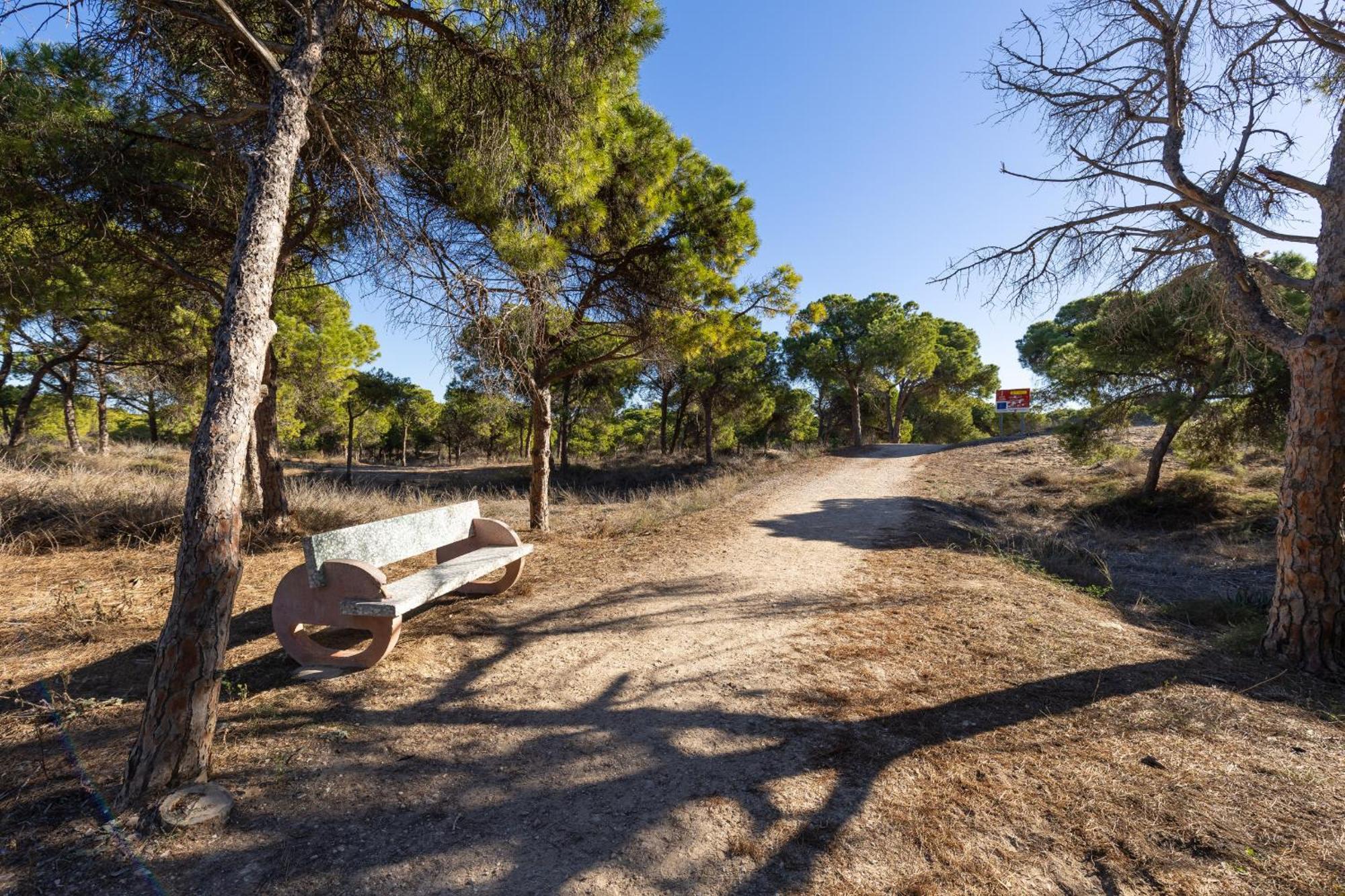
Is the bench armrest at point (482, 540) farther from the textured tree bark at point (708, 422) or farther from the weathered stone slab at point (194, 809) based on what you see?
the textured tree bark at point (708, 422)

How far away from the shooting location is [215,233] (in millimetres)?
5559

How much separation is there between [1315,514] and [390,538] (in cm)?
629

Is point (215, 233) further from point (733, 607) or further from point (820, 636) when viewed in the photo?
point (820, 636)

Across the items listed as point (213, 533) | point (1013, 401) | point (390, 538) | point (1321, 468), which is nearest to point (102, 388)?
point (390, 538)

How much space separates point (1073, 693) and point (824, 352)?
21.4m

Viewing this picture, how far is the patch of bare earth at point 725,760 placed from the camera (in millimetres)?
1813

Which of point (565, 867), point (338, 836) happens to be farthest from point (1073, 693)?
point (338, 836)

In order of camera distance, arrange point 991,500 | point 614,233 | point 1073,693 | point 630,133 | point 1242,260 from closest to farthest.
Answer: point 1073,693, point 1242,260, point 630,133, point 614,233, point 991,500

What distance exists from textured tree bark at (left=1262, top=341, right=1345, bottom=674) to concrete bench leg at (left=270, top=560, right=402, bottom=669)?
19.2 feet

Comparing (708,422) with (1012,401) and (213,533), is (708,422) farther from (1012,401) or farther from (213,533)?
(213,533)

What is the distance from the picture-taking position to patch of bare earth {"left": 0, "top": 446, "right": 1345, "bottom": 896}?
1.81 metres

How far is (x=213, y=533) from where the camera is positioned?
2.26m

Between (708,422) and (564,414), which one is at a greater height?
(564,414)

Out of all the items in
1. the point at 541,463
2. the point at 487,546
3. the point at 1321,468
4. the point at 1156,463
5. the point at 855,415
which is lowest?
the point at 487,546
